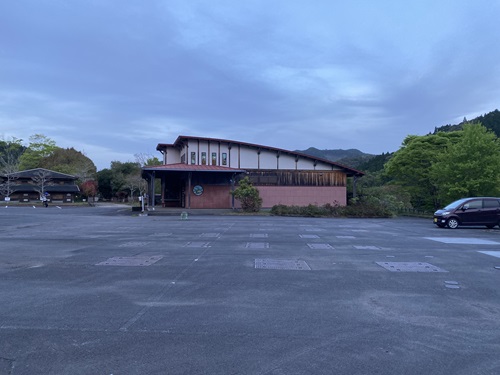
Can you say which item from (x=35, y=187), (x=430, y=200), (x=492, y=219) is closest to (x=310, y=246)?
(x=492, y=219)

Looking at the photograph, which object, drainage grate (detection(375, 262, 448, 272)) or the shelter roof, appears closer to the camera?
drainage grate (detection(375, 262, 448, 272))

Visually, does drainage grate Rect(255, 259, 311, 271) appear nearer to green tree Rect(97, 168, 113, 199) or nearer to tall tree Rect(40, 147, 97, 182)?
tall tree Rect(40, 147, 97, 182)

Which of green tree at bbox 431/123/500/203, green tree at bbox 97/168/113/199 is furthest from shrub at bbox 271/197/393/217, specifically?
green tree at bbox 97/168/113/199

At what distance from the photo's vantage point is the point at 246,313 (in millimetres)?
5438

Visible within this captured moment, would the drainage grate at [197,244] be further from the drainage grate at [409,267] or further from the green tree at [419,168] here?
the green tree at [419,168]

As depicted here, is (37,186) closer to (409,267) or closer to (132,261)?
(132,261)

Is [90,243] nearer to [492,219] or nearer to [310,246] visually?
[310,246]

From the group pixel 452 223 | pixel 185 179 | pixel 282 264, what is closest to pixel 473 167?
pixel 452 223

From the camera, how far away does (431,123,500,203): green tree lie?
28422 mm

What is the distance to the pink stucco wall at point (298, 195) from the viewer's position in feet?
138

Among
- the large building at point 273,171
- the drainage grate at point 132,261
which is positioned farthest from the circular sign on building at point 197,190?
the drainage grate at point 132,261

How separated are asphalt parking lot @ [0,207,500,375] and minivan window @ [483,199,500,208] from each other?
12068 millimetres

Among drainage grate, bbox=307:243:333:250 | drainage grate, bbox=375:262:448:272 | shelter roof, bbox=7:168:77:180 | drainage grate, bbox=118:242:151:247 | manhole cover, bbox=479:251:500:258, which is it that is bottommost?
manhole cover, bbox=479:251:500:258

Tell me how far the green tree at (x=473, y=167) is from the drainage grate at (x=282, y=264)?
78.9 feet
